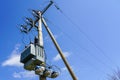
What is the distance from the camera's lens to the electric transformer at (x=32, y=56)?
1198cm

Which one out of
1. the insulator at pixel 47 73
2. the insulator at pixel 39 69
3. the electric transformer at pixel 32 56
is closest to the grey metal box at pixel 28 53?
the electric transformer at pixel 32 56

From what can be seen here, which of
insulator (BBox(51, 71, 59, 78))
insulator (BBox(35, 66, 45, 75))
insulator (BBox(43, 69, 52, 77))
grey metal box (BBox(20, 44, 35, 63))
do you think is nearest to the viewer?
insulator (BBox(35, 66, 45, 75))

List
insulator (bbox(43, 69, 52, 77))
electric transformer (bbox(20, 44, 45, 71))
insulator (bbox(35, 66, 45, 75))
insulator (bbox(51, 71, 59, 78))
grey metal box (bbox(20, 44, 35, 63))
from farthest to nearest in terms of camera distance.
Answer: insulator (bbox(51, 71, 59, 78)) → grey metal box (bbox(20, 44, 35, 63)) → electric transformer (bbox(20, 44, 45, 71)) → insulator (bbox(43, 69, 52, 77)) → insulator (bbox(35, 66, 45, 75))

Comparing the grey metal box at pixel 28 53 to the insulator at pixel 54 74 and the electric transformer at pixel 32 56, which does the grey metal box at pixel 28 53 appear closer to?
the electric transformer at pixel 32 56

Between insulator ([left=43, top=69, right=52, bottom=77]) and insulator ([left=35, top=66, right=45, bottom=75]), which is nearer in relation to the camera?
insulator ([left=35, top=66, right=45, bottom=75])

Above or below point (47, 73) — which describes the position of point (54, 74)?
above

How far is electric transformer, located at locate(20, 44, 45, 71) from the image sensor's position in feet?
39.3

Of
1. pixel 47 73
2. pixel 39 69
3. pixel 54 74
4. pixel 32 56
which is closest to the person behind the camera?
pixel 39 69

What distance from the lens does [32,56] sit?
479 inches

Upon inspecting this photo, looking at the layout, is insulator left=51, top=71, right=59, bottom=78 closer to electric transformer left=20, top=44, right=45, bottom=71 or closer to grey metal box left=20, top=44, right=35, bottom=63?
electric transformer left=20, top=44, right=45, bottom=71

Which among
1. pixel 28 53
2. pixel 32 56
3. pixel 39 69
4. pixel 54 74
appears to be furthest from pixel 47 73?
pixel 28 53

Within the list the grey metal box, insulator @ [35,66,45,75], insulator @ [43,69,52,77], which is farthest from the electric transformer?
insulator @ [43,69,52,77]

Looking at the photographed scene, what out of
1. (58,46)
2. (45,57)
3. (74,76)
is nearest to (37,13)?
(58,46)

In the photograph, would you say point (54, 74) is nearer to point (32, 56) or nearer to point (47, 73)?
point (47, 73)
